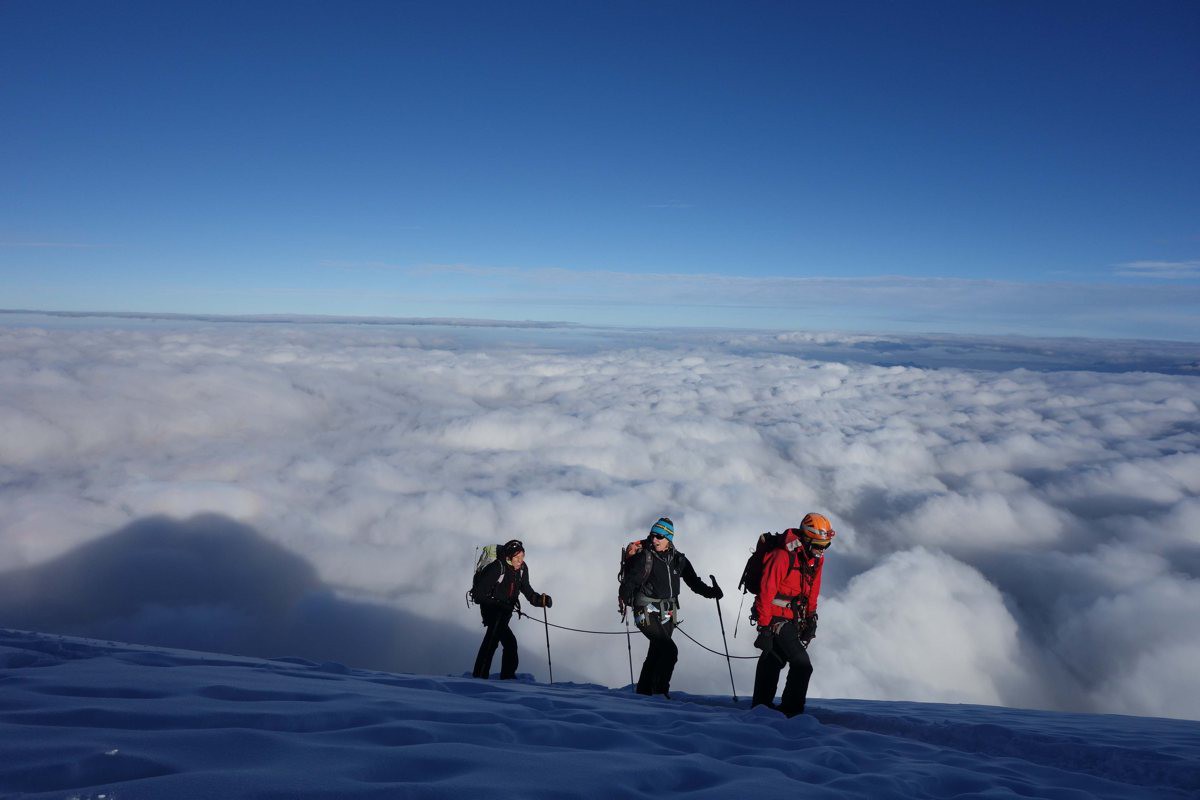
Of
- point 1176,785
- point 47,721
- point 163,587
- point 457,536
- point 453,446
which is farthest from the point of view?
point 453,446

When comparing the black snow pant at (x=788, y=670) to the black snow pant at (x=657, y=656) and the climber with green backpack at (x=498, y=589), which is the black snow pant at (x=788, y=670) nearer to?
the black snow pant at (x=657, y=656)

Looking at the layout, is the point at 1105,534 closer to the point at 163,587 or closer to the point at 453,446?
the point at 453,446

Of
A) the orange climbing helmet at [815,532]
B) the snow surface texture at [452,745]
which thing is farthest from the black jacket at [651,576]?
the orange climbing helmet at [815,532]

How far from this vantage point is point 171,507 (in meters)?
113

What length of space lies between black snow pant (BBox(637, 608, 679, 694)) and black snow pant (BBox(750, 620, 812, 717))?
1.37 meters

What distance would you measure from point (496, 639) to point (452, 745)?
5871mm

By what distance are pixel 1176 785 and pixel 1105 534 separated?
164 m

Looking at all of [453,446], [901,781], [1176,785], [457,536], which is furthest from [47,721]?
[453,446]

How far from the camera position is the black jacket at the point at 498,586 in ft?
30.7

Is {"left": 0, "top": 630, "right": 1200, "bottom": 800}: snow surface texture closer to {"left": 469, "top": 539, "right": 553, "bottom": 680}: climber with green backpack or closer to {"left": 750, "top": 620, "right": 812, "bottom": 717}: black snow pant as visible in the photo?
{"left": 750, "top": 620, "right": 812, "bottom": 717}: black snow pant

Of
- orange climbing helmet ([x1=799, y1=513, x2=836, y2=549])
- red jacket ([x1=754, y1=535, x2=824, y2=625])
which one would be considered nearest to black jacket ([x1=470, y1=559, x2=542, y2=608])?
red jacket ([x1=754, y1=535, x2=824, y2=625])

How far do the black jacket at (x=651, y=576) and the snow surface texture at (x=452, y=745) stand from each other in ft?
4.86

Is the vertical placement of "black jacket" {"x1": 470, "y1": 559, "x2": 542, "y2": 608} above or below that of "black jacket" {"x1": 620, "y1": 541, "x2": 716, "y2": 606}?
below

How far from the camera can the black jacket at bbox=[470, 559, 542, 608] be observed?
369 inches
